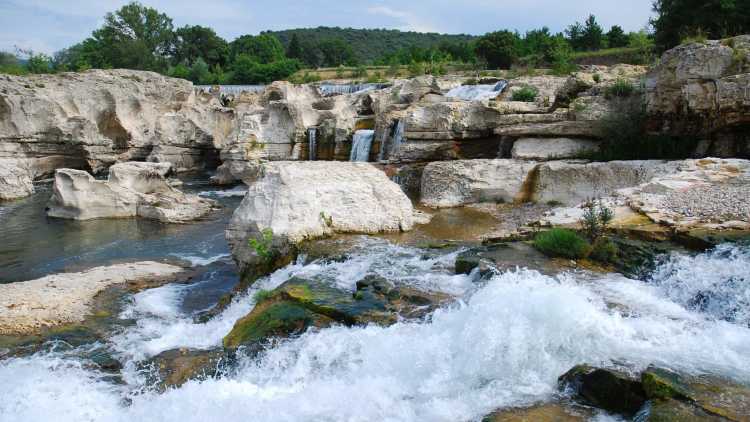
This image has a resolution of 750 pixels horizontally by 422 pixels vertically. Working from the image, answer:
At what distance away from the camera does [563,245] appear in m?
8.10

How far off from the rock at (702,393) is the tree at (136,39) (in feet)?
210

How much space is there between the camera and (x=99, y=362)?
6961mm

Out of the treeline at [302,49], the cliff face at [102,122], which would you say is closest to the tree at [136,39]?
the treeline at [302,49]

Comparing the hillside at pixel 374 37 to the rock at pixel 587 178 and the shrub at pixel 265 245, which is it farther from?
the shrub at pixel 265 245

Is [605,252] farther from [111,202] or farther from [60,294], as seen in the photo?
[111,202]

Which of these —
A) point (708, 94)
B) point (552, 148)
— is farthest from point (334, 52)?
point (708, 94)

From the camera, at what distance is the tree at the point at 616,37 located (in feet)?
143

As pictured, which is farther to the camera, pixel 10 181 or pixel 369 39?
pixel 369 39

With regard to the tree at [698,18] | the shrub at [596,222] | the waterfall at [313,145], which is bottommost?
the shrub at [596,222]

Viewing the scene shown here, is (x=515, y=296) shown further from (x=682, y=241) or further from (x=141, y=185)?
(x=141, y=185)

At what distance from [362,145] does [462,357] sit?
14577 millimetres

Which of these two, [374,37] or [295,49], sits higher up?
[374,37]

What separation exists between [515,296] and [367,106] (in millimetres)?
18738

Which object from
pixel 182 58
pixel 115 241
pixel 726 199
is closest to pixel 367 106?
pixel 115 241
